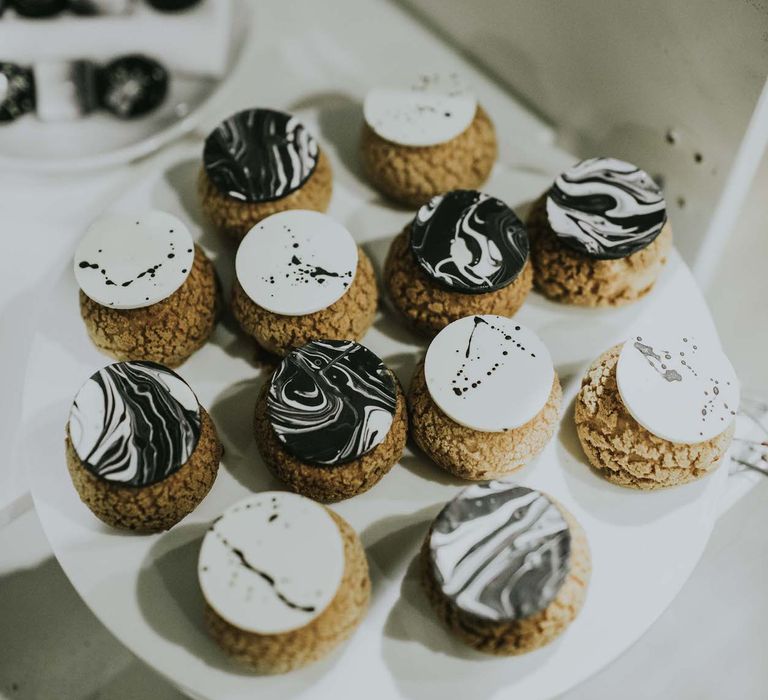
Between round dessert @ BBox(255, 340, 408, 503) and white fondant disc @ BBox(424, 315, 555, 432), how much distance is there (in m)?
0.05

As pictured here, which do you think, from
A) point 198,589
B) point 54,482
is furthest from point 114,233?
point 198,589

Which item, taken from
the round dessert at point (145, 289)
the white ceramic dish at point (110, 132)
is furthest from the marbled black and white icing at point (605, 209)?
the white ceramic dish at point (110, 132)

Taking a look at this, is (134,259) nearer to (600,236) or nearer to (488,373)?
(488,373)

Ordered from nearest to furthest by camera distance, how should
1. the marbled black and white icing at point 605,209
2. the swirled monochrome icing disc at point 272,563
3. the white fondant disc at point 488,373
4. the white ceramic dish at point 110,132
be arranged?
the swirled monochrome icing disc at point 272,563, the white fondant disc at point 488,373, the marbled black and white icing at point 605,209, the white ceramic dish at point 110,132

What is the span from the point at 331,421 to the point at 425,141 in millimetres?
371

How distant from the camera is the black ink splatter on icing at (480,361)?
885 millimetres

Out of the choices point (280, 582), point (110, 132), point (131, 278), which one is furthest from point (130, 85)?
point (280, 582)

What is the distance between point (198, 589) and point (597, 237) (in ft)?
1.78

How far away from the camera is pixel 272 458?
2.90 ft

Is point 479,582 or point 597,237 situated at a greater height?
point 597,237

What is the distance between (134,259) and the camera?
96cm

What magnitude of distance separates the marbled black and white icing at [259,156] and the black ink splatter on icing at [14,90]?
382 mm

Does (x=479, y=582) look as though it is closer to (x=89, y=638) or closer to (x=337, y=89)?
(x=89, y=638)

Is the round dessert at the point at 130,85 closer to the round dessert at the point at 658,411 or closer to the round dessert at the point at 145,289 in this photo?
the round dessert at the point at 145,289
